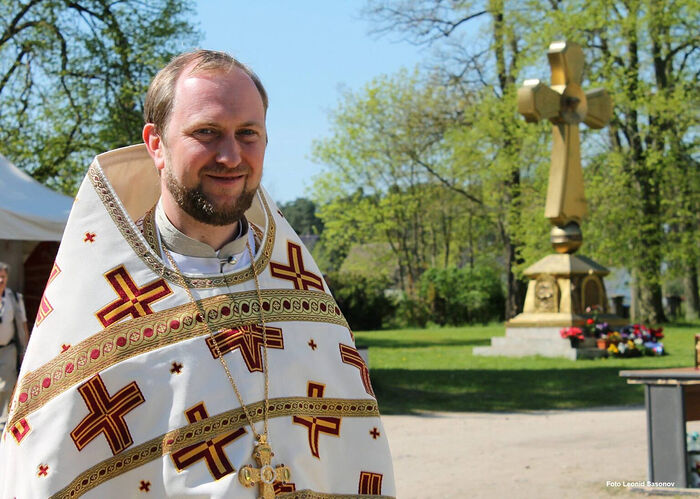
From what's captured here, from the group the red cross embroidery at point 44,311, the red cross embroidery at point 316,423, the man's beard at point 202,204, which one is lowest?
the red cross embroidery at point 316,423

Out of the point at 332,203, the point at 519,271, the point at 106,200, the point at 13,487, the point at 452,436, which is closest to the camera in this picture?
the point at 13,487

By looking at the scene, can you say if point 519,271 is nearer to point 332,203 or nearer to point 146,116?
point 332,203

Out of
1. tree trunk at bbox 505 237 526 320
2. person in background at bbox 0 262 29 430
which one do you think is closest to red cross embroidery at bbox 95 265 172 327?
person in background at bbox 0 262 29 430

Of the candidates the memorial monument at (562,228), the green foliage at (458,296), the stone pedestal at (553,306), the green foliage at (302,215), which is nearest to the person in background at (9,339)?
the stone pedestal at (553,306)

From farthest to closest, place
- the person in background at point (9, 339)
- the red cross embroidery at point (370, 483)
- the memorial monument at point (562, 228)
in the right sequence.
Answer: the memorial monument at point (562, 228)
the person in background at point (9, 339)
the red cross embroidery at point (370, 483)

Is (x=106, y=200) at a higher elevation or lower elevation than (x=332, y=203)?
lower

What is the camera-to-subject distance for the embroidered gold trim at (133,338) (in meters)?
2.38

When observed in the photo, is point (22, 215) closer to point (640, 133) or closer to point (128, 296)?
point (128, 296)

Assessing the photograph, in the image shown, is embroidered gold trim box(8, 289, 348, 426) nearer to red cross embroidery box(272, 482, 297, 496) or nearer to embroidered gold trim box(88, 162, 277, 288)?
embroidered gold trim box(88, 162, 277, 288)

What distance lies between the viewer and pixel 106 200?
8.74 ft

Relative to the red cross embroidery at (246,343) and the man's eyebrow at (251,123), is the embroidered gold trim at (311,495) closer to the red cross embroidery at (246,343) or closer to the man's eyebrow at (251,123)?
the red cross embroidery at (246,343)

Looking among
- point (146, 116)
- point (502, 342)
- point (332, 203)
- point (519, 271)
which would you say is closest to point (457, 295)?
point (519, 271)

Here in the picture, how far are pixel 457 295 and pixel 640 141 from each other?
9389 mm

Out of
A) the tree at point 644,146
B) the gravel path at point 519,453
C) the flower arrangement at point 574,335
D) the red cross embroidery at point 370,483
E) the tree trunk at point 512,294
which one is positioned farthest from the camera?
the tree trunk at point 512,294
